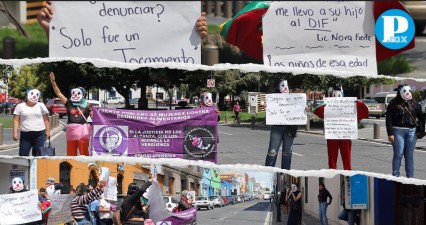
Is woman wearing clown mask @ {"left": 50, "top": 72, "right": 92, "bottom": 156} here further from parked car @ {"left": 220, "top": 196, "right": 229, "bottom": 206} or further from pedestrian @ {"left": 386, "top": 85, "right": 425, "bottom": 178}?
pedestrian @ {"left": 386, "top": 85, "right": 425, "bottom": 178}

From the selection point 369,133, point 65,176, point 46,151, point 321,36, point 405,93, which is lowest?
point 65,176

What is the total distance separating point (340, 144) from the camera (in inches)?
232

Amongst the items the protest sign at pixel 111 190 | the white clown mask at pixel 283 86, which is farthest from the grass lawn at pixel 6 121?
the white clown mask at pixel 283 86

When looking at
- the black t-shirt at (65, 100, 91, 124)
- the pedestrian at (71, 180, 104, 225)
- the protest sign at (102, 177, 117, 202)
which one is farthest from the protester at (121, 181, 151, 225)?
the black t-shirt at (65, 100, 91, 124)

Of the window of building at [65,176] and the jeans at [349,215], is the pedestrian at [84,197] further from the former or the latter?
the jeans at [349,215]

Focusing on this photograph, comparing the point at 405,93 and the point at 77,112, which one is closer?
the point at 405,93

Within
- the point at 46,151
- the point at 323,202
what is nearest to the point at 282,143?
the point at 323,202

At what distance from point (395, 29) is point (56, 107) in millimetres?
2960

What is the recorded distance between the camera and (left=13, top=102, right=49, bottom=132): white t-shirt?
6.00 m

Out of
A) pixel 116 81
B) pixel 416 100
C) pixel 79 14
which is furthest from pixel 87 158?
pixel 416 100

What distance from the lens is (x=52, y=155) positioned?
603 cm

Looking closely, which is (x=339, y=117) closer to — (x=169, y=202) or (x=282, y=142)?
(x=282, y=142)

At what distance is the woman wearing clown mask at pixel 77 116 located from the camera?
5.95 m

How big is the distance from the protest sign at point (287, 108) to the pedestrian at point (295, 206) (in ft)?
2.10
